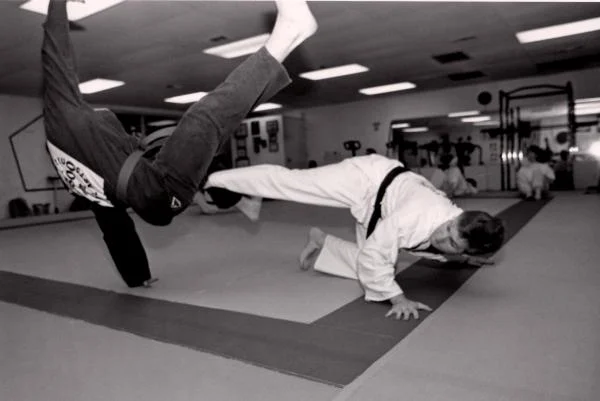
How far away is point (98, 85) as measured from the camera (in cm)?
934

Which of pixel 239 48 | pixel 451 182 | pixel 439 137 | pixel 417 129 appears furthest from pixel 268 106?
pixel 451 182

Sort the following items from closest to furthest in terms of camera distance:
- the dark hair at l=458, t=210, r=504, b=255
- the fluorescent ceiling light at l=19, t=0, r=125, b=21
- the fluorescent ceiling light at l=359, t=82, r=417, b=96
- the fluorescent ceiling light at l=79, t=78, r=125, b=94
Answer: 1. the dark hair at l=458, t=210, r=504, b=255
2. the fluorescent ceiling light at l=19, t=0, r=125, b=21
3. the fluorescent ceiling light at l=79, t=78, r=125, b=94
4. the fluorescent ceiling light at l=359, t=82, r=417, b=96

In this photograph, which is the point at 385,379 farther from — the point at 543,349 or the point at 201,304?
the point at 201,304

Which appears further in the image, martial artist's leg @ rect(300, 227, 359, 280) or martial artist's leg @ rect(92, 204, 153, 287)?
martial artist's leg @ rect(300, 227, 359, 280)

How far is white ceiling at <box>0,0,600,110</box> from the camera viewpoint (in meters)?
5.59

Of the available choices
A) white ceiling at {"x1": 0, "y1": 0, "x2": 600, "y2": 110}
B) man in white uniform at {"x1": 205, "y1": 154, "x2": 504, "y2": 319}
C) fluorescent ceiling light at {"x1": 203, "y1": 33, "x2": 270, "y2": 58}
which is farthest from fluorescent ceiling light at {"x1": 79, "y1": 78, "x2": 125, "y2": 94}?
man in white uniform at {"x1": 205, "y1": 154, "x2": 504, "y2": 319}

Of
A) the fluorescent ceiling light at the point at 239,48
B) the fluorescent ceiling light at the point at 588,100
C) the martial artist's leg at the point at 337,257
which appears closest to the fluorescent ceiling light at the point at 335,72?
the fluorescent ceiling light at the point at 239,48

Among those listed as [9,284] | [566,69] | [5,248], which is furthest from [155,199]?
[566,69]

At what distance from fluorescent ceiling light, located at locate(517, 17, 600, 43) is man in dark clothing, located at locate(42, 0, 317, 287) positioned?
270 inches

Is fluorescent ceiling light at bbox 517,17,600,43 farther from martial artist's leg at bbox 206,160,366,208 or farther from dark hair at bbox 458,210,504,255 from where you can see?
dark hair at bbox 458,210,504,255

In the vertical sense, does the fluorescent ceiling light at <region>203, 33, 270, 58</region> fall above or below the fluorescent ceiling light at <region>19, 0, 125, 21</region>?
above

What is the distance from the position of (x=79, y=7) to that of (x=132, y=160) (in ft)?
14.0

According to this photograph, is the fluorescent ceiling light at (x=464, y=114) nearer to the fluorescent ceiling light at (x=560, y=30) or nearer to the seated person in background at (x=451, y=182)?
the seated person in background at (x=451, y=182)

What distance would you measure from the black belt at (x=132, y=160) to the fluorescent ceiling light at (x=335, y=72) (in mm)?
7439
